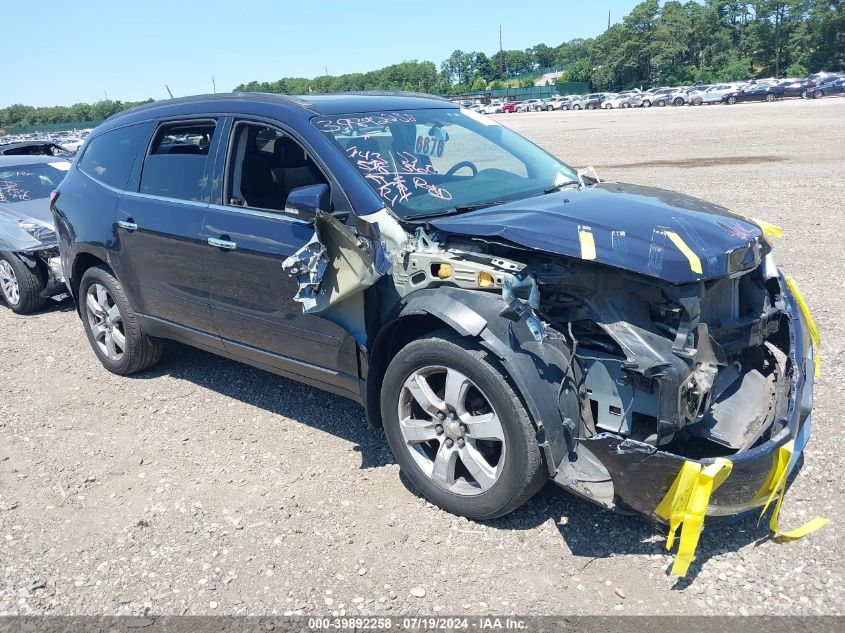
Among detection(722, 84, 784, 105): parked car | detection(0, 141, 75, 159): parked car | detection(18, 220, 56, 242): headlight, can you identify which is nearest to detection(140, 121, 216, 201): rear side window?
detection(18, 220, 56, 242): headlight

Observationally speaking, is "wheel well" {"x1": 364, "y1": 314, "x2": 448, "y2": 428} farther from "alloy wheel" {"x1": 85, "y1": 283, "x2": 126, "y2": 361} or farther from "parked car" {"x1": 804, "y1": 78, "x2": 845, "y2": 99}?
"parked car" {"x1": 804, "y1": 78, "x2": 845, "y2": 99}

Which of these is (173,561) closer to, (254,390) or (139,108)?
(254,390)

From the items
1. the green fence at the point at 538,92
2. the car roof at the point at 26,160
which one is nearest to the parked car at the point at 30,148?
the car roof at the point at 26,160

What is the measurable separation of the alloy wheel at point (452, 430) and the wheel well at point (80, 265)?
10.7 feet

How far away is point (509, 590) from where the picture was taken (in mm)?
3055

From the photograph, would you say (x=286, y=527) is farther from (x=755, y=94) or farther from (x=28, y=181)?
(x=755, y=94)

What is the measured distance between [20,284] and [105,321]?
279 cm

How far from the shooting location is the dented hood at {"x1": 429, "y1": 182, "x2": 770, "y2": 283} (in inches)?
118

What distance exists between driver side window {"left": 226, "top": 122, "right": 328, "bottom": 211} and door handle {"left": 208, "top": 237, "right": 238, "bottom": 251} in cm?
25

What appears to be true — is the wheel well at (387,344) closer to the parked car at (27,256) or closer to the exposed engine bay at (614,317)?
the exposed engine bay at (614,317)

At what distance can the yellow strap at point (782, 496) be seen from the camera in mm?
2984

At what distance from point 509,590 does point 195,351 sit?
13.5 feet

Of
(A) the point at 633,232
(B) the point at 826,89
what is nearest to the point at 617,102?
(B) the point at 826,89

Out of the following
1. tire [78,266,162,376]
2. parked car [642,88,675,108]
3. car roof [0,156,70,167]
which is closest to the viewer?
tire [78,266,162,376]
